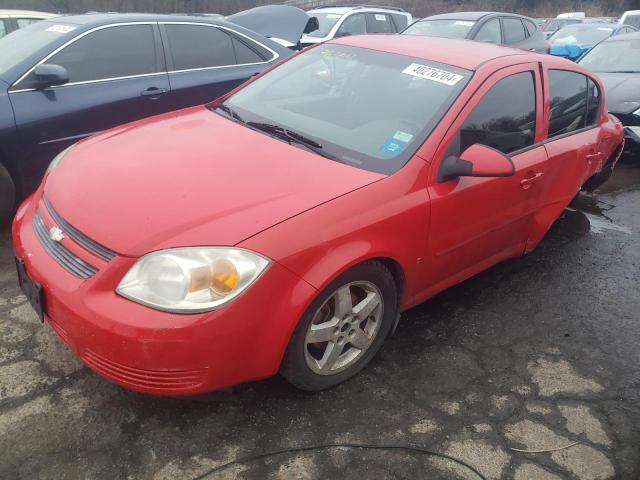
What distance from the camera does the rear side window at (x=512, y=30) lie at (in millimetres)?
9430

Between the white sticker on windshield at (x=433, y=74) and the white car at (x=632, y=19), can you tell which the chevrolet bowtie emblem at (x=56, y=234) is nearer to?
the white sticker on windshield at (x=433, y=74)

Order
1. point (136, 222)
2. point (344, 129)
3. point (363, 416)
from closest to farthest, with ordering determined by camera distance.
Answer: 1. point (136, 222)
2. point (363, 416)
3. point (344, 129)

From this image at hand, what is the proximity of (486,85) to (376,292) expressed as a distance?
1261 millimetres

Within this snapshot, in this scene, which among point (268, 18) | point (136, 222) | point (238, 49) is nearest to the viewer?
point (136, 222)

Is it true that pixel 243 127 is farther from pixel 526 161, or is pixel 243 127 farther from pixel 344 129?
pixel 526 161

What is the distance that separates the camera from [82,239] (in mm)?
2158

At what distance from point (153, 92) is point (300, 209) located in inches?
110

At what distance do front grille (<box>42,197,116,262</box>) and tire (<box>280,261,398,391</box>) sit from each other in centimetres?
79

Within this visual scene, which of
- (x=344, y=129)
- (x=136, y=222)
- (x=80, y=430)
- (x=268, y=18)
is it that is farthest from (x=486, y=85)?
(x=268, y=18)

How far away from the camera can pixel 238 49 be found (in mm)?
5105

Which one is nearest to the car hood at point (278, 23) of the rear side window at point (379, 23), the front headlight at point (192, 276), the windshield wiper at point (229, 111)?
the windshield wiper at point (229, 111)

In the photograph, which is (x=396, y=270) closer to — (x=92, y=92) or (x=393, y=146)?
(x=393, y=146)

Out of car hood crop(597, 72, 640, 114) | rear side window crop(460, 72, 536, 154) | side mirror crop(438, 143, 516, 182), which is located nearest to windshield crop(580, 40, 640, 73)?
car hood crop(597, 72, 640, 114)

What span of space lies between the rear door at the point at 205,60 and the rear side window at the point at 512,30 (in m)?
5.93
